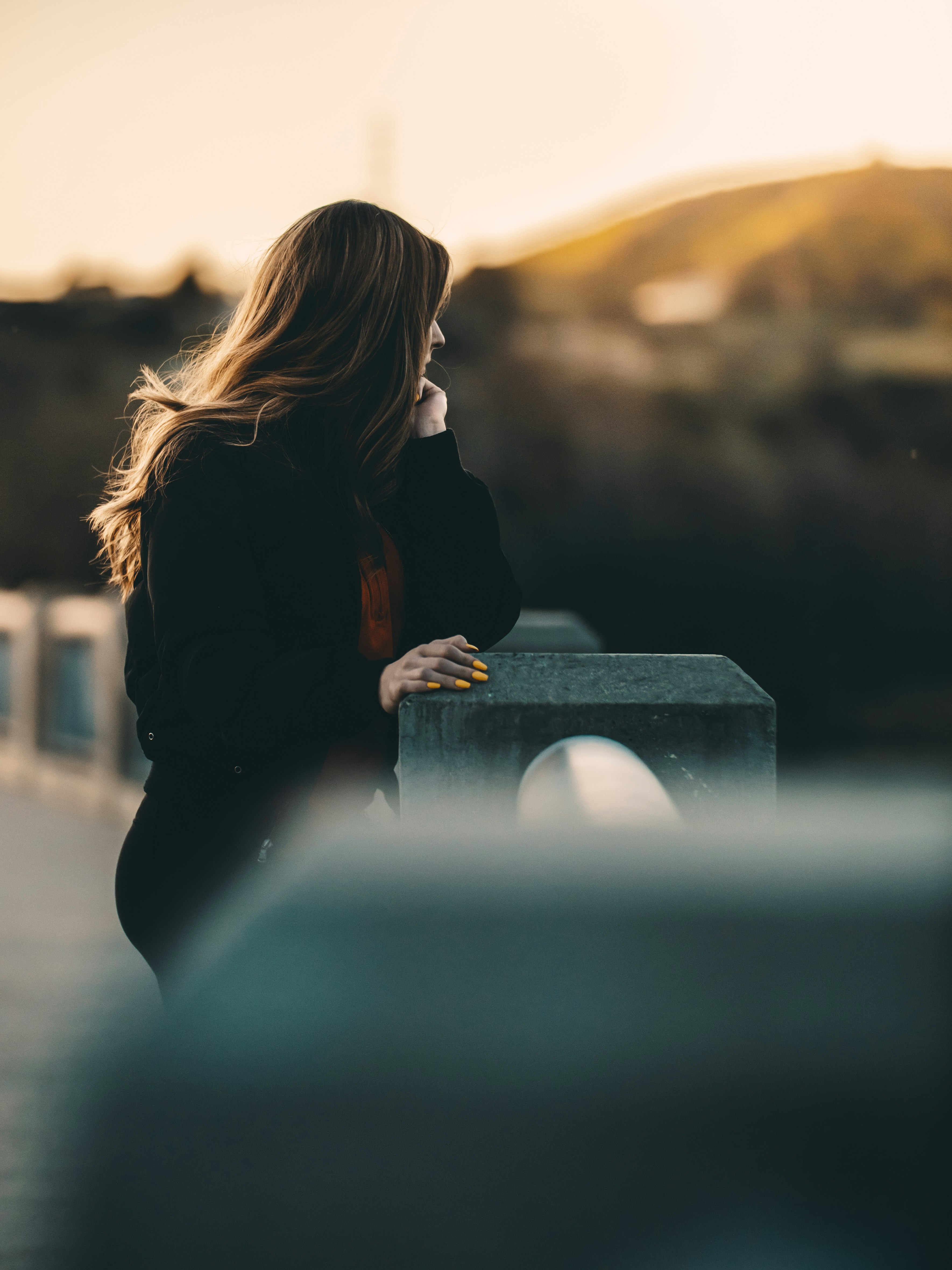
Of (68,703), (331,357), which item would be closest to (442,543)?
(331,357)

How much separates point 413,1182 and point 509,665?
0.98m

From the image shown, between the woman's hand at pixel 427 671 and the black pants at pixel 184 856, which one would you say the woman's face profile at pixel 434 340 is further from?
the black pants at pixel 184 856

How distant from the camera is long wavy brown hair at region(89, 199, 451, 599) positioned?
153cm

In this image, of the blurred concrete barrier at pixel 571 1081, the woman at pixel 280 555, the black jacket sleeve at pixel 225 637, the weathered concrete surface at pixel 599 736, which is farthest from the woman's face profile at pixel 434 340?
the blurred concrete barrier at pixel 571 1081

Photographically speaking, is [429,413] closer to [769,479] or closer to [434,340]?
[434,340]

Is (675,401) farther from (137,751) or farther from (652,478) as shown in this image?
(137,751)

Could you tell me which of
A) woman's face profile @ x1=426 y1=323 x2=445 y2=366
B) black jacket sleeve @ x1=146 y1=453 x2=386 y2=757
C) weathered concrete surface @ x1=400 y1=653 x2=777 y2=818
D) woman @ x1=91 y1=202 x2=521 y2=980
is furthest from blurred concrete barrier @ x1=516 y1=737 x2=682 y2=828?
woman's face profile @ x1=426 y1=323 x2=445 y2=366

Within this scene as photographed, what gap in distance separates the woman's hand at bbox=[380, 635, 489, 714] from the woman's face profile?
413mm

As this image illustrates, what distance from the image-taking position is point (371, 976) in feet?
3.43

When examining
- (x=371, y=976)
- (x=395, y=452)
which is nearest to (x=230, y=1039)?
(x=371, y=976)

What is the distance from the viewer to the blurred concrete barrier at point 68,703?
288 inches

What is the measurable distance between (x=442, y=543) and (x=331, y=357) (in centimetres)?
33

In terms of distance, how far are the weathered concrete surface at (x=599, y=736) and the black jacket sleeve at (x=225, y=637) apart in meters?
0.35

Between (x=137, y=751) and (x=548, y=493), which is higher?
(x=548, y=493)
